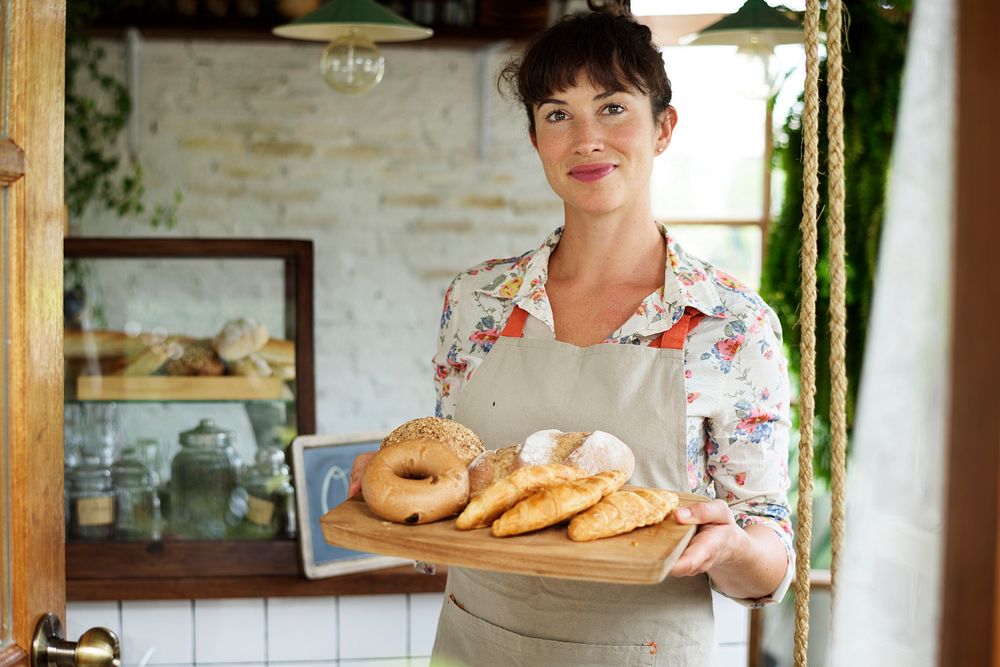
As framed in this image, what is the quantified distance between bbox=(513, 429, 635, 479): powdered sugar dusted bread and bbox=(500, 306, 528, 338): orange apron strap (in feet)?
0.96

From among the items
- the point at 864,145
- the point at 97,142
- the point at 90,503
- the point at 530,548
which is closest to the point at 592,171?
the point at 530,548

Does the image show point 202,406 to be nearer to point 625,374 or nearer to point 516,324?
point 516,324

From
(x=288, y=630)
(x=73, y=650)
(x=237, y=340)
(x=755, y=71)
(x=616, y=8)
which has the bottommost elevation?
(x=288, y=630)

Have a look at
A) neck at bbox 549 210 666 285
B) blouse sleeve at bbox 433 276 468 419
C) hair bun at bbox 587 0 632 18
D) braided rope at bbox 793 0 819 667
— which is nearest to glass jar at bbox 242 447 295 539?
blouse sleeve at bbox 433 276 468 419

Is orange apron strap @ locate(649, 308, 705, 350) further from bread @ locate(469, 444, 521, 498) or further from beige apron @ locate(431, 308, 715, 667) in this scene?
bread @ locate(469, 444, 521, 498)

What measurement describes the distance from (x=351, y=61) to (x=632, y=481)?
1778mm

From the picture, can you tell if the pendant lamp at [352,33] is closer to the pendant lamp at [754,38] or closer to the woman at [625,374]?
the pendant lamp at [754,38]

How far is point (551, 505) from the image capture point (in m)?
1.04

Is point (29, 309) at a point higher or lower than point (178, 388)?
higher

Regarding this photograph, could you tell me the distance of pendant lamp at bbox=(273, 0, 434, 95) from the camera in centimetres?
252

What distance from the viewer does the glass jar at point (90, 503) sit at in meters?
2.25

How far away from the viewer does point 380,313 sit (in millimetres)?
3889

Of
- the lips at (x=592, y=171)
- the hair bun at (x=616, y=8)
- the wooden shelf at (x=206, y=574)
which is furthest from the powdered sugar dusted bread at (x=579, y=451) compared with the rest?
the wooden shelf at (x=206, y=574)

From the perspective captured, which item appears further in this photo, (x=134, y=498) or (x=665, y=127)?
(x=134, y=498)
